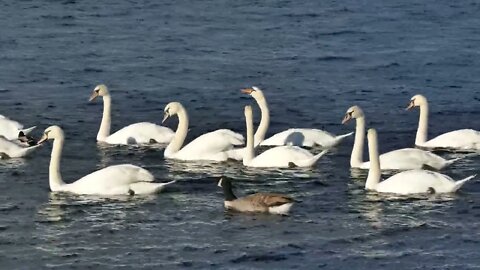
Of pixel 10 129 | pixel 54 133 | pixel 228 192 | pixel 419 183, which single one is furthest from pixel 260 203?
pixel 10 129

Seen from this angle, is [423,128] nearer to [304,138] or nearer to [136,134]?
[304,138]

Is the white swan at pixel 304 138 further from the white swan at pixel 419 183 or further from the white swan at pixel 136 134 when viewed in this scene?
the white swan at pixel 419 183

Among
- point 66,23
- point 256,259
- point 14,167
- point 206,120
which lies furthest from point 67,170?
point 66,23

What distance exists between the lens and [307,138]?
2550 cm

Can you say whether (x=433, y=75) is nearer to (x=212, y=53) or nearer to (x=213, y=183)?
(x=212, y=53)

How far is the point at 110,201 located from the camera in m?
21.8

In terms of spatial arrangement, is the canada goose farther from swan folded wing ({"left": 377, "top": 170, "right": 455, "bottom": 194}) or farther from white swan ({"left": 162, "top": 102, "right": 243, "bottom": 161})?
white swan ({"left": 162, "top": 102, "right": 243, "bottom": 161})

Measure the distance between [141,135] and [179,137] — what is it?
0.90 m

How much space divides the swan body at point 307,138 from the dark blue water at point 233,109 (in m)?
0.25

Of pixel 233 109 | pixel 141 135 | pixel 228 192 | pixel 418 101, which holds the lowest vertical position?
pixel 228 192

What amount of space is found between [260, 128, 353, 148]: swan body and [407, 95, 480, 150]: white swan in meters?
1.44

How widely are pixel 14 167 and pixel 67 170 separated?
86 cm

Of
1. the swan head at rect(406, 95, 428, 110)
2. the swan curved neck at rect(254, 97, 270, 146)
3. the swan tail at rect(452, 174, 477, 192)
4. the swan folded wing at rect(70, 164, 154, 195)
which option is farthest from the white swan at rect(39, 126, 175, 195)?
the swan head at rect(406, 95, 428, 110)

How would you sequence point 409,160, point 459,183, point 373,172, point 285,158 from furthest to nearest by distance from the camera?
point 285,158
point 409,160
point 373,172
point 459,183
